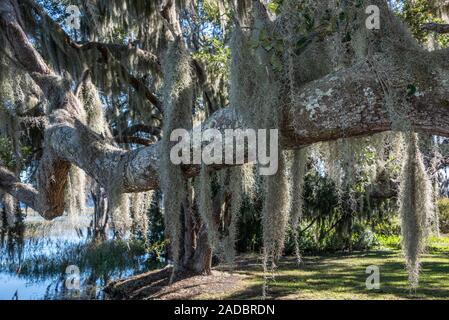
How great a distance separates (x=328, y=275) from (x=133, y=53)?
16.9 feet

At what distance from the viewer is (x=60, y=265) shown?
9.86 m

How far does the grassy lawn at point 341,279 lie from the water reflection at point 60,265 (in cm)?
220

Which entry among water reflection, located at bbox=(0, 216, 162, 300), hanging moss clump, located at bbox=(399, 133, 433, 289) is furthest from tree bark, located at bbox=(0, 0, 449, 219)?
water reflection, located at bbox=(0, 216, 162, 300)

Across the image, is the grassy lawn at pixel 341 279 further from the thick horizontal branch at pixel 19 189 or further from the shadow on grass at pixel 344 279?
the thick horizontal branch at pixel 19 189

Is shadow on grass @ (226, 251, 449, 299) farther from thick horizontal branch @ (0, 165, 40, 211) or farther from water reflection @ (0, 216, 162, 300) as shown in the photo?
thick horizontal branch @ (0, 165, 40, 211)

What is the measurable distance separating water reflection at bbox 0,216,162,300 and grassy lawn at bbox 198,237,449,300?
7.23 ft

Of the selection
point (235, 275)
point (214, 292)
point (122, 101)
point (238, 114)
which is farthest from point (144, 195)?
point (122, 101)

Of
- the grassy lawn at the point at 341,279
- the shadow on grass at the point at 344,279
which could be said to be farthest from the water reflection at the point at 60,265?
the shadow on grass at the point at 344,279

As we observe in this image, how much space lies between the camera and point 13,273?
933 cm

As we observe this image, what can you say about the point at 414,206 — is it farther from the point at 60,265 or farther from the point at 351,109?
the point at 60,265

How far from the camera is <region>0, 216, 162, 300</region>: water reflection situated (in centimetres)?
777

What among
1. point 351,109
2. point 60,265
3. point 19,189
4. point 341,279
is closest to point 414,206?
point 351,109

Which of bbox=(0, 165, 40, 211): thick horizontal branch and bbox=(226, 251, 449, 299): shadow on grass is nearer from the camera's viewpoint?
bbox=(0, 165, 40, 211): thick horizontal branch
